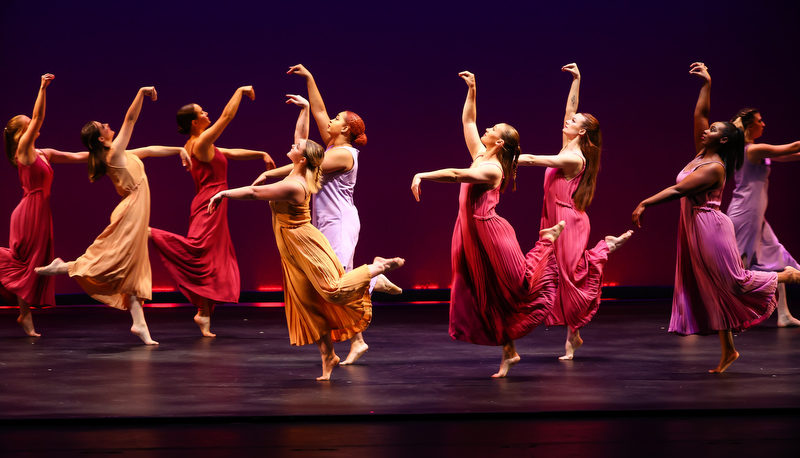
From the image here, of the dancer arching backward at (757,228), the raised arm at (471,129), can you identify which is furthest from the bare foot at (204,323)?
the dancer arching backward at (757,228)

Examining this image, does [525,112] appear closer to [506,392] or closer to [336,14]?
[336,14]

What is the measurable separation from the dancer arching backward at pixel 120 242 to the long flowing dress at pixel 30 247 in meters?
0.41

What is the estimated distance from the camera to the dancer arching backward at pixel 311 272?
185 inches

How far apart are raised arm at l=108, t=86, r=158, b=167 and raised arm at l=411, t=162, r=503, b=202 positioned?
236 cm

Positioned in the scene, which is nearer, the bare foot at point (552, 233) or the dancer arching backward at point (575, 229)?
the bare foot at point (552, 233)

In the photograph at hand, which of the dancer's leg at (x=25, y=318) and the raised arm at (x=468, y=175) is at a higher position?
the raised arm at (x=468, y=175)

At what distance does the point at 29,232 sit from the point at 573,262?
3.86 m

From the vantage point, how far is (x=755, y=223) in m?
6.92

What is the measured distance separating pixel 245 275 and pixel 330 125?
3.67 meters

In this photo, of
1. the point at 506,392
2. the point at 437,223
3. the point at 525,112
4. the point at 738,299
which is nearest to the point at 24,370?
the point at 506,392

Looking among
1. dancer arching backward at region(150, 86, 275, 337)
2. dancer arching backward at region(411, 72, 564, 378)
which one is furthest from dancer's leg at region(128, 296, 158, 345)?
dancer arching backward at region(411, 72, 564, 378)

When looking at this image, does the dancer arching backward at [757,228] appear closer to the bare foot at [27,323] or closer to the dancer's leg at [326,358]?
the dancer's leg at [326,358]

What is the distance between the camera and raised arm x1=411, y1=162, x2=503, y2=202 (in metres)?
4.57

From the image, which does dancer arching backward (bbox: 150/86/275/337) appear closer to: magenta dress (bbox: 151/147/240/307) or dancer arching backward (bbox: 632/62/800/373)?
magenta dress (bbox: 151/147/240/307)
